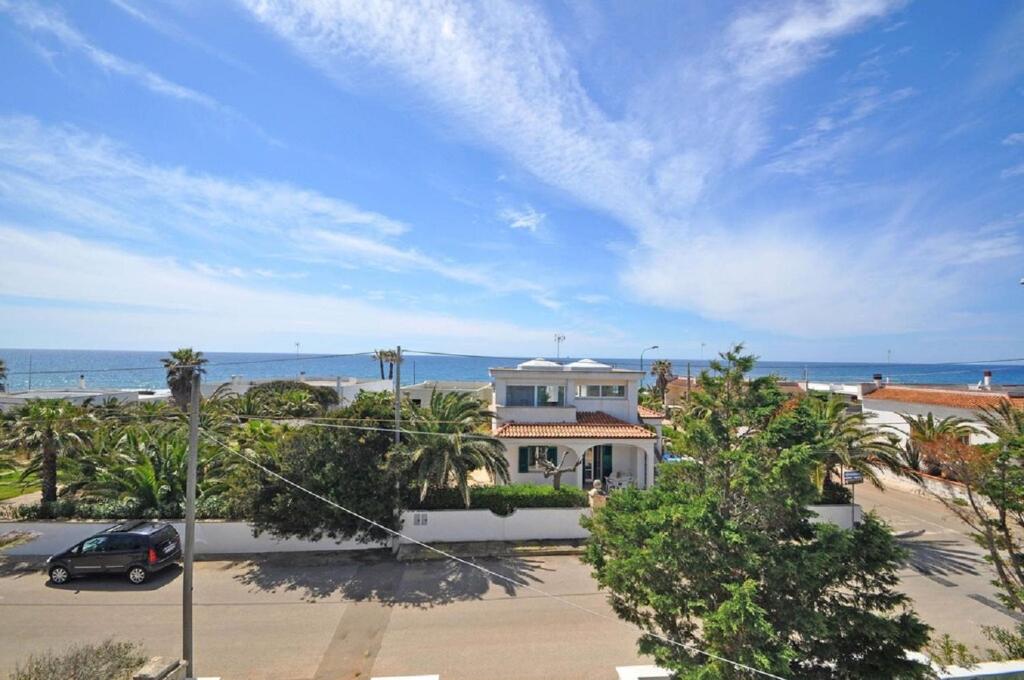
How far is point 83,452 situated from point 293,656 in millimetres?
15579

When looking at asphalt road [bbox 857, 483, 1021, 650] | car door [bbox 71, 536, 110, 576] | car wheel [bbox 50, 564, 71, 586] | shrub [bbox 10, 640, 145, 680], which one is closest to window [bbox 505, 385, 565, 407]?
asphalt road [bbox 857, 483, 1021, 650]

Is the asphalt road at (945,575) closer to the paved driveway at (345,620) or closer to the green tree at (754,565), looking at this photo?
the green tree at (754,565)

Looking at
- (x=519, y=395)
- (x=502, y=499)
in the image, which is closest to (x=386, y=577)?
(x=502, y=499)

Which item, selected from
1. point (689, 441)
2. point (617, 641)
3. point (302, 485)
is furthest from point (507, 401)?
point (689, 441)

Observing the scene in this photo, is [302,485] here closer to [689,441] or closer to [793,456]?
[689,441]

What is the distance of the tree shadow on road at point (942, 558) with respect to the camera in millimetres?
16500

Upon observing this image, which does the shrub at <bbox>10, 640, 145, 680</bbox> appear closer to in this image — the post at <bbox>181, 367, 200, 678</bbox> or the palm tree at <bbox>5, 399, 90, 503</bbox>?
the post at <bbox>181, 367, 200, 678</bbox>

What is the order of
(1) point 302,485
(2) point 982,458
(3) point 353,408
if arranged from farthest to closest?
1. (3) point 353,408
2. (1) point 302,485
3. (2) point 982,458

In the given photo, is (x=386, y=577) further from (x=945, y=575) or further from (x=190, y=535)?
(x=945, y=575)

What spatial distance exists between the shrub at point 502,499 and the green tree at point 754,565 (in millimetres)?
10921

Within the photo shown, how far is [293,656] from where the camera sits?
11422 mm

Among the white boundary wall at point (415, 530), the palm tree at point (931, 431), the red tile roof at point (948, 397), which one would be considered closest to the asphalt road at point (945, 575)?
the white boundary wall at point (415, 530)

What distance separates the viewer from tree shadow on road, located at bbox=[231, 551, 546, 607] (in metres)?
14.6

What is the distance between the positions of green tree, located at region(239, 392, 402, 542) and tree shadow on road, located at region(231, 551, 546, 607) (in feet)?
3.13
